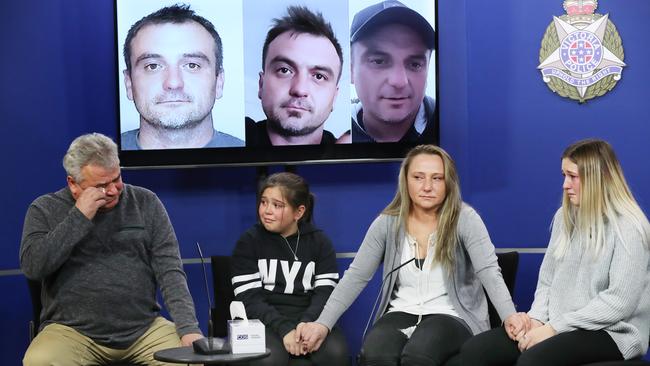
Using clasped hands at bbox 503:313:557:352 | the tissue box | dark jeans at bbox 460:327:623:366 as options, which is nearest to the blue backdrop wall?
clasped hands at bbox 503:313:557:352

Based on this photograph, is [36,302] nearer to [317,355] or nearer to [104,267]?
[104,267]

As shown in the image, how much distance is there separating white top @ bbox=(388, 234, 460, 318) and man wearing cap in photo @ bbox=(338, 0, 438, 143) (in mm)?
941

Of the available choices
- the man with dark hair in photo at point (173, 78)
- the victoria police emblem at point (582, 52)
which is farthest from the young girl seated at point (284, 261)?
the victoria police emblem at point (582, 52)

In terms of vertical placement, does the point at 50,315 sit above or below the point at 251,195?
below

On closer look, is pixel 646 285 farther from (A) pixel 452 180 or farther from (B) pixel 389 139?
(B) pixel 389 139

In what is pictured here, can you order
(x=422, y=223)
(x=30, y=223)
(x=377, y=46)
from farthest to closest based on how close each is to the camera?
(x=377, y=46)
(x=422, y=223)
(x=30, y=223)

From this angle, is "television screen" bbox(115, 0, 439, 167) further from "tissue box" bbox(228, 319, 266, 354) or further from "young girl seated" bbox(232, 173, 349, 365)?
"tissue box" bbox(228, 319, 266, 354)

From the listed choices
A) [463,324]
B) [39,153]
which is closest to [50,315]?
[39,153]

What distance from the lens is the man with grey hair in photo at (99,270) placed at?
394 cm

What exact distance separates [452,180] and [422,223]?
24 centimetres

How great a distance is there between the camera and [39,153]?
16.9 ft

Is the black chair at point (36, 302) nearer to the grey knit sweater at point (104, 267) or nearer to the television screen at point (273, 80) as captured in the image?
the grey knit sweater at point (104, 267)

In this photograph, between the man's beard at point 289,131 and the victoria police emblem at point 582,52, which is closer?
the man's beard at point 289,131

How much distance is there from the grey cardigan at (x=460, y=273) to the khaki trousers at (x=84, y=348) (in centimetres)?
67
